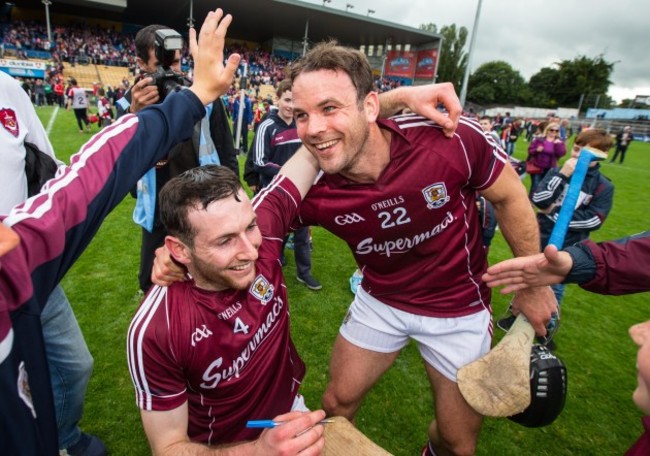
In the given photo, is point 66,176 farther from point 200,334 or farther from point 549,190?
point 549,190

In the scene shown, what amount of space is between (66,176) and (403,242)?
1743 mm

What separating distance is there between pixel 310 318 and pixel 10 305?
12.1 feet

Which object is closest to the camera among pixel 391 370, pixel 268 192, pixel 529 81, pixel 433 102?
pixel 433 102

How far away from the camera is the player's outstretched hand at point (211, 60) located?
1.66 metres

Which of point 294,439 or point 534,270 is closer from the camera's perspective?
point 294,439

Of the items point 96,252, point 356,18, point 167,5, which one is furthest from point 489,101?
point 96,252

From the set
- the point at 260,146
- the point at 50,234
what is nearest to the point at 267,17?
the point at 260,146

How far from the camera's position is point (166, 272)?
5.91 ft

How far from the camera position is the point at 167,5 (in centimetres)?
3872

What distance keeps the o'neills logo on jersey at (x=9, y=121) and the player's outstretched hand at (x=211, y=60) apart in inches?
36.6

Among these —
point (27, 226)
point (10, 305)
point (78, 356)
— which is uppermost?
point (27, 226)

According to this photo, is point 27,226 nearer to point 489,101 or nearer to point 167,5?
point 167,5

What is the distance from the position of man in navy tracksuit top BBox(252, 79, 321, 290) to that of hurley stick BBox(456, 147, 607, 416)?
2898 millimetres

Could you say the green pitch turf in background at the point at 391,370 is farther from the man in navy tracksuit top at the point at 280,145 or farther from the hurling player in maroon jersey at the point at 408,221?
the hurling player in maroon jersey at the point at 408,221
